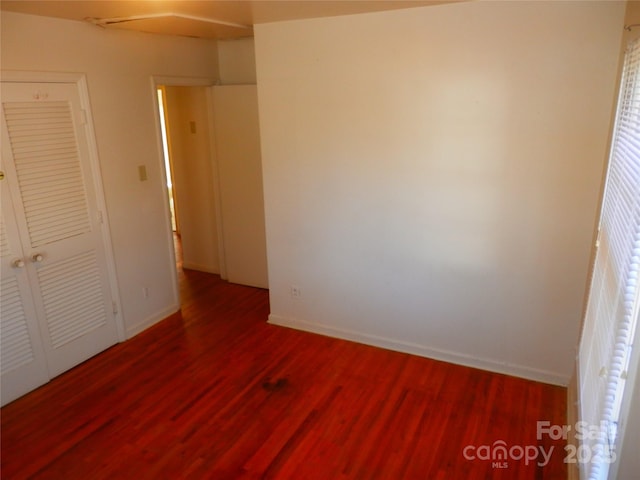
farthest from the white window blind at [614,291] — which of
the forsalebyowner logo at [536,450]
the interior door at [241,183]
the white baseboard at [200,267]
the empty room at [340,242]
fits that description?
the white baseboard at [200,267]

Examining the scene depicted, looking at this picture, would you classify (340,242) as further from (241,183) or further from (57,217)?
(57,217)

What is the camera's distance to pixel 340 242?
344 cm

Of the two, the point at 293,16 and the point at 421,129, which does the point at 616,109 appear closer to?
the point at 421,129

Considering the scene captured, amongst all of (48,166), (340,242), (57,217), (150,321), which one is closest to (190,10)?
(48,166)

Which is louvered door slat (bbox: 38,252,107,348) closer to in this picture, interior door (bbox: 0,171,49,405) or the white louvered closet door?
the white louvered closet door

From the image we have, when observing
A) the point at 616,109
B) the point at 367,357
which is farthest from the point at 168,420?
the point at 616,109

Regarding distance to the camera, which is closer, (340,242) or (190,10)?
(190,10)

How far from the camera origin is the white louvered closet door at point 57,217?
110 inches

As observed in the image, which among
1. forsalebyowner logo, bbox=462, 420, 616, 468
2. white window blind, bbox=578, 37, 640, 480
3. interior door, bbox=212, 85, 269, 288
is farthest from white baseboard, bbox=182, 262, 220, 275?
white window blind, bbox=578, 37, 640, 480

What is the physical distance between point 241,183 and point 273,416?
2.43 m

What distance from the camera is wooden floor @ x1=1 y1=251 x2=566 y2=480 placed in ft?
7.75

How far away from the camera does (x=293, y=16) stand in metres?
3.02

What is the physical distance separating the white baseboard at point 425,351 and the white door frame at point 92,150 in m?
1.25

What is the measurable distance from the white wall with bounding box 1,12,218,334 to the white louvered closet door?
15 centimetres
